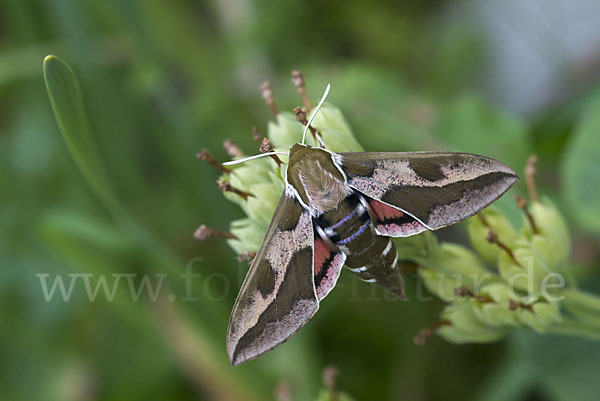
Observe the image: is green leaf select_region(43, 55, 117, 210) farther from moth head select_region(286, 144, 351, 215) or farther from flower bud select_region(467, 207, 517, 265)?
flower bud select_region(467, 207, 517, 265)

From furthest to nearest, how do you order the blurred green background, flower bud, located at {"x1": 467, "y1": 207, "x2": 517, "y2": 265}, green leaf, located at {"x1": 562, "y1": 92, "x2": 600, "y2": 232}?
the blurred green background, green leaf, located at {"x1": 562, "y1": 92, "x2": 600, "y2": 232}, flower bud, located at {"x1": 467, "y1": 207, "x2": 517, "y2": 265}

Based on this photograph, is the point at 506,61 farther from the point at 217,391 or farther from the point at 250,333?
the point at 250,333

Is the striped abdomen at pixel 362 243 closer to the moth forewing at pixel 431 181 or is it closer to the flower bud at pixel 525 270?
the moth forewing at pixel 431 181

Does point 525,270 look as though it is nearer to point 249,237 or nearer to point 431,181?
point 431,181

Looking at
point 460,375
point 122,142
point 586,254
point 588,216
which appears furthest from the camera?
point 122,142

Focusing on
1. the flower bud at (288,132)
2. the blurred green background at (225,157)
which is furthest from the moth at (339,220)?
the blurred green background at (225,157)

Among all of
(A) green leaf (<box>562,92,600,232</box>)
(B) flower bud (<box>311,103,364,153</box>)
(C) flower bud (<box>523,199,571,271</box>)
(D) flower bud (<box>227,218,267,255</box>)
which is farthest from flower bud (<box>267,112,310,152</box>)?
(A) green leaf (<box>562,92,600,232</box>)

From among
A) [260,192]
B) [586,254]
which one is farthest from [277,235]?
[586,254]
